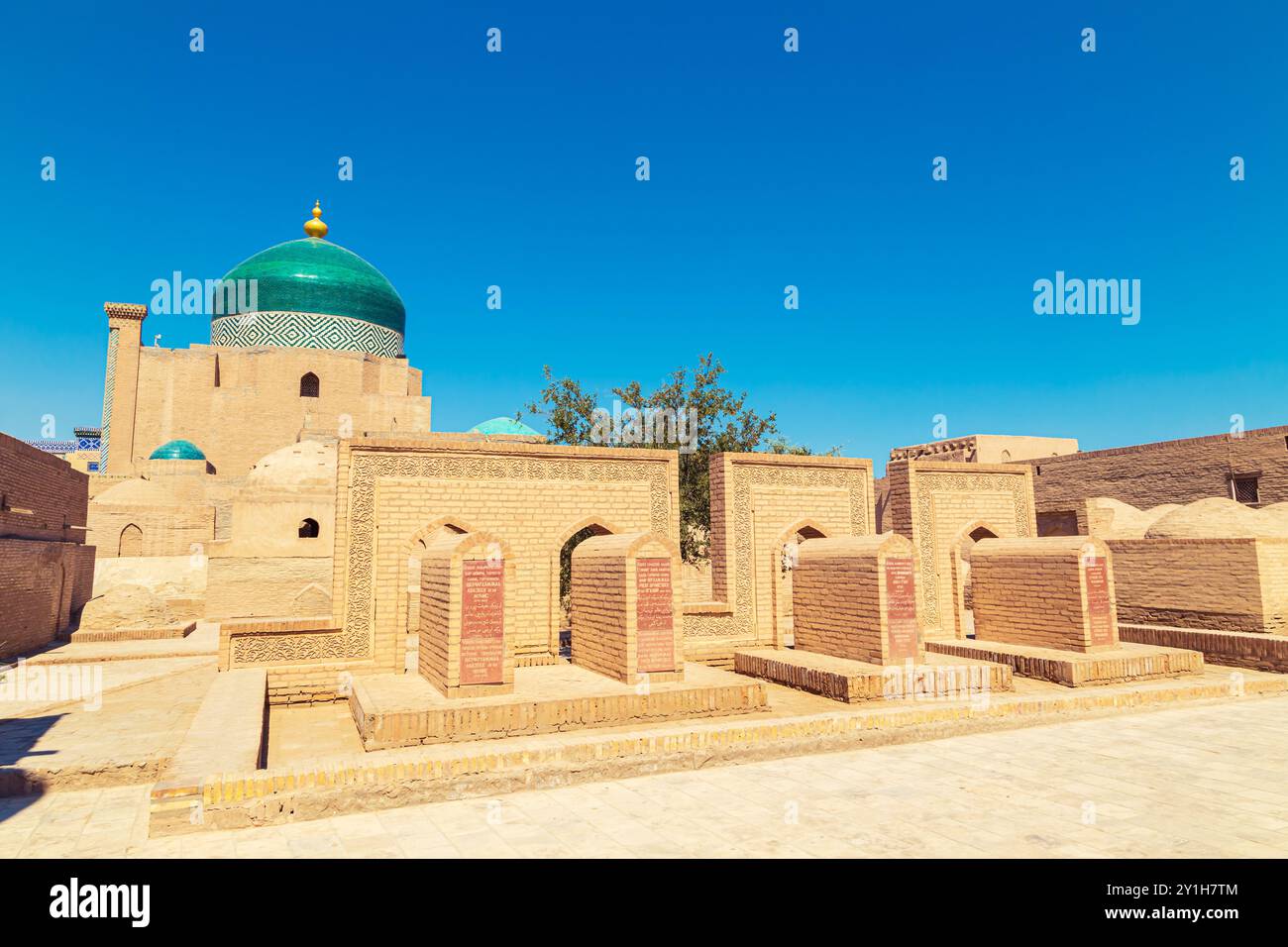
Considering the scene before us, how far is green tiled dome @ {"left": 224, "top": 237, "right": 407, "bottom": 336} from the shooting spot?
105 ft

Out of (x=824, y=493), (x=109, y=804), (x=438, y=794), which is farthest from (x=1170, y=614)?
(x=109, y=804)

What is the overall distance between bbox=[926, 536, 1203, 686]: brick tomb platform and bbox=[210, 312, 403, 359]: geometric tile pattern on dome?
28.2 m

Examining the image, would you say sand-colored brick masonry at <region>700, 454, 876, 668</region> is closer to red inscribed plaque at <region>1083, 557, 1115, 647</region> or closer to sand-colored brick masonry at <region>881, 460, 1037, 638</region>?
sand-colored brick masonry at <region>881, 460, 1037, 638</region>

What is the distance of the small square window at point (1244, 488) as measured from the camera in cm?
1805

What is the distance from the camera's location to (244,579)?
16953 mm

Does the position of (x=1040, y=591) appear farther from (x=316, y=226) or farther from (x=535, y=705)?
(x=316, y=226)

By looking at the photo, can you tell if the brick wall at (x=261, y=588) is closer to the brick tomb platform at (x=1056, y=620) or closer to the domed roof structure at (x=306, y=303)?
the brick tomb platform at (x=1056, y=620)

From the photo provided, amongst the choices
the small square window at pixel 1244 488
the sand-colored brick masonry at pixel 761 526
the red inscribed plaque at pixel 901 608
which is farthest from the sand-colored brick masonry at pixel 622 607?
the small square window at pixel 1244 488

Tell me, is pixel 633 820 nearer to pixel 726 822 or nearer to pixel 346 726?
pixel 726 822

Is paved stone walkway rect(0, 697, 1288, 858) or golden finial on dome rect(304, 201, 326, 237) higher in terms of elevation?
golden finial on dome rect(304, 201, 326, 237)

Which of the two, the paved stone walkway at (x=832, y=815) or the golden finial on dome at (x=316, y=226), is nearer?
the paved stone walkway at (x=832, y=815)

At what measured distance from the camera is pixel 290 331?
3183cm

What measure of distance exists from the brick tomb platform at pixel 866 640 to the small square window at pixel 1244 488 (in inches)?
495

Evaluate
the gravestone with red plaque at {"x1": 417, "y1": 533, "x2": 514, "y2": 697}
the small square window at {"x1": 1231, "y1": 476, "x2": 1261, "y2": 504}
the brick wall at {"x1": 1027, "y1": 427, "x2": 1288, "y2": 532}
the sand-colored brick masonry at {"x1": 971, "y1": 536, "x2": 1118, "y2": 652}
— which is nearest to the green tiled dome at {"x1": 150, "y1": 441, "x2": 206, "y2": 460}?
the gravestone with red plaque at {"x1": 417, "y1": 533, "x2": 514, "y2": 697}
